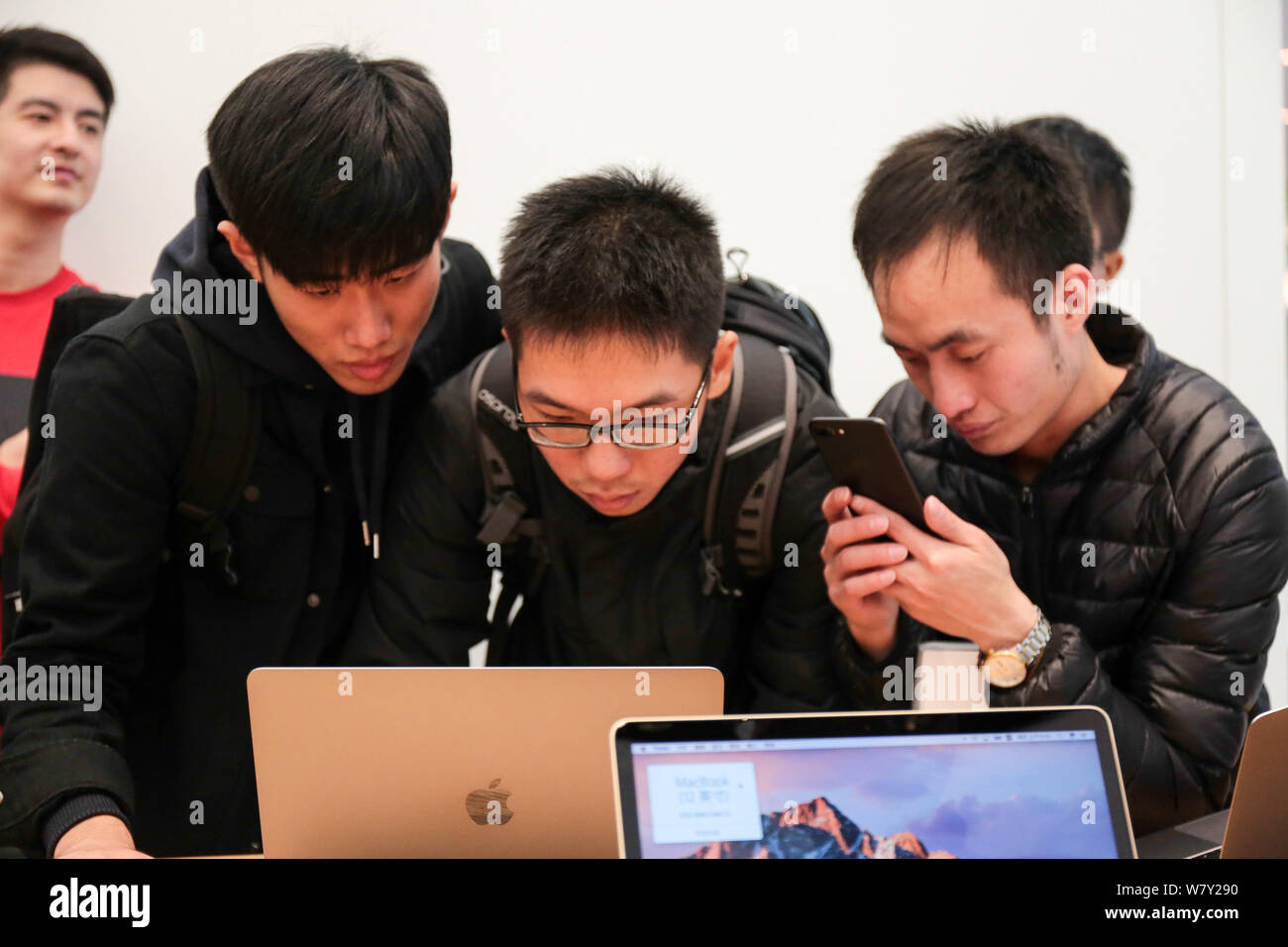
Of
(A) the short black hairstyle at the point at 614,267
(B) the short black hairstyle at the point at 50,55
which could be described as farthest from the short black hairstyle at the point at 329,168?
(B) the short black hairstyle at the point at 50,55

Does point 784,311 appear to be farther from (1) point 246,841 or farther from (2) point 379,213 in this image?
(1) point 246,841

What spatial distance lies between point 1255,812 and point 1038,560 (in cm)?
71

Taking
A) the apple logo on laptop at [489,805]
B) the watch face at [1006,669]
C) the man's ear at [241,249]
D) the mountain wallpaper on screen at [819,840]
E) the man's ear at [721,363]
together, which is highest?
the man's ear at [241,249]

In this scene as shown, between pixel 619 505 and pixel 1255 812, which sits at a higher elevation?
pixel 619 505

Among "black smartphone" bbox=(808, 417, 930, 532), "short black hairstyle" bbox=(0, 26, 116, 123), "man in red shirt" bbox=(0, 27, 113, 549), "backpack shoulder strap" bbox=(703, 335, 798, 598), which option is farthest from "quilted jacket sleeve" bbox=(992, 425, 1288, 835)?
"short black hairstyle" bbox=(0, 26, 116, 123)

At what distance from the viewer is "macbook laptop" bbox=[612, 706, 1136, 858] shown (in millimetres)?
870

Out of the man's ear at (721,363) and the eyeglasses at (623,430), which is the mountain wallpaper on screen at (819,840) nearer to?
the eyeglasses at (623,430)

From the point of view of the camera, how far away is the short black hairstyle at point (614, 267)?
136 centimetres

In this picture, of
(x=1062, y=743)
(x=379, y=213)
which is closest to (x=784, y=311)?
(x=379, y=213)

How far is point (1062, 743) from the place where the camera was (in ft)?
3.01

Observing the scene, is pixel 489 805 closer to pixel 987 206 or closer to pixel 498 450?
pixel 498 450

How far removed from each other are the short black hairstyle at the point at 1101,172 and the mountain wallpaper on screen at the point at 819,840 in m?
1.58

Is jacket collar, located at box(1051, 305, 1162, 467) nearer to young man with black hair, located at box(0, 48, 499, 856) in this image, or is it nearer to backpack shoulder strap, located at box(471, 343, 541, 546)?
backpack shoulder strap, located at box(471, 343, 541, 546)

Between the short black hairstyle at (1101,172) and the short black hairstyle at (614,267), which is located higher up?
the short black hairstyle at (1101,172)
